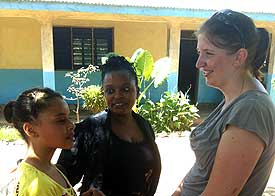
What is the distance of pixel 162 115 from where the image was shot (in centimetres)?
714

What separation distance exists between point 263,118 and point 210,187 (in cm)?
32

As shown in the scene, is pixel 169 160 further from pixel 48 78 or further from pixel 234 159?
pixel 234 159

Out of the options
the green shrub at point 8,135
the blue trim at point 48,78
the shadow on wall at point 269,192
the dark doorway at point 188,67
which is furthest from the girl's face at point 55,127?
the dark doorway at point 188,67

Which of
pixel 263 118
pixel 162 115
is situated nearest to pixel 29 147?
pixel 263 118

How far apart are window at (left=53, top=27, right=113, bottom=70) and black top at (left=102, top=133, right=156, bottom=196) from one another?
287 inches

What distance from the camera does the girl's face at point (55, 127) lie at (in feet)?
4.83

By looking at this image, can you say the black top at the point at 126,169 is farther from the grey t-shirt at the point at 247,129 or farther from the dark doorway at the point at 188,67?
the dark doorway at the point at 188,67

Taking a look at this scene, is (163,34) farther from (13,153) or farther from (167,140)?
(13,153)

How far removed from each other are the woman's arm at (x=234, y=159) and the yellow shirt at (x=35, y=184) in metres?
0.66

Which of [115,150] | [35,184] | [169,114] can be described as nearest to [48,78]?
[169,114]

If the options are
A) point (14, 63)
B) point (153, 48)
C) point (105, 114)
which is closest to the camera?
point (105, 114)

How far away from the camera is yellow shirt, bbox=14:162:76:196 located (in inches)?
50.6

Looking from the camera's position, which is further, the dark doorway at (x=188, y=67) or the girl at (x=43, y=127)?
the dark doorway at (x=188, y=67)

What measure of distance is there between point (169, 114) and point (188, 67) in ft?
11.8
